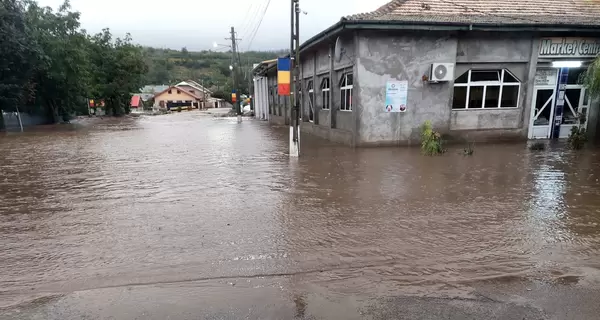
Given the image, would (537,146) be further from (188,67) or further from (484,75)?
(188,67)

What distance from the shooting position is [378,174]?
8.58 m

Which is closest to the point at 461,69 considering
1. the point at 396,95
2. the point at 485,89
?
the point at 485,89

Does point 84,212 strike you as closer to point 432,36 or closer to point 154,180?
point 154,180

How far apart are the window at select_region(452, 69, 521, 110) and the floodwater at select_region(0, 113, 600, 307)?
4176 mm

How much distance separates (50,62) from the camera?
26.4 meters

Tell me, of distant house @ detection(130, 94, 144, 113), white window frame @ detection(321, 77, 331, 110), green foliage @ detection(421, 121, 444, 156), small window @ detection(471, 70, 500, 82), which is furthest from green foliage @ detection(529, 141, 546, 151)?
distant house @ detection(130, 94, 144, 113)

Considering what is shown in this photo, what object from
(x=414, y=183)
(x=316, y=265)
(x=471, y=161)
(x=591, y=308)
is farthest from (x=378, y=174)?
(x=591, y=308)

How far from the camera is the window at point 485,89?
13.4 metres

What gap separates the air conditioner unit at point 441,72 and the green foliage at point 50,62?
24.3m

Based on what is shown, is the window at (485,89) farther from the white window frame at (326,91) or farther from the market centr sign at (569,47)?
the white window frame at (326,91)

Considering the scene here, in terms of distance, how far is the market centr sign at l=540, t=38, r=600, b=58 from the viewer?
13.4 metres

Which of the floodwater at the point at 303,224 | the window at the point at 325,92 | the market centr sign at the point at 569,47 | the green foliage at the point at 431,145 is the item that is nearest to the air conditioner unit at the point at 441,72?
the green foliage at the point at 431,145

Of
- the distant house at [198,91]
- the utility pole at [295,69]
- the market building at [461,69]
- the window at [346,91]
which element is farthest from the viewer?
the distant house at [198,91]

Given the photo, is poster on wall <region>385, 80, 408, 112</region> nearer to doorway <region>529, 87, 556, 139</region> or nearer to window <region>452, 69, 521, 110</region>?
window <region>452, 69, 521, 110</region>
